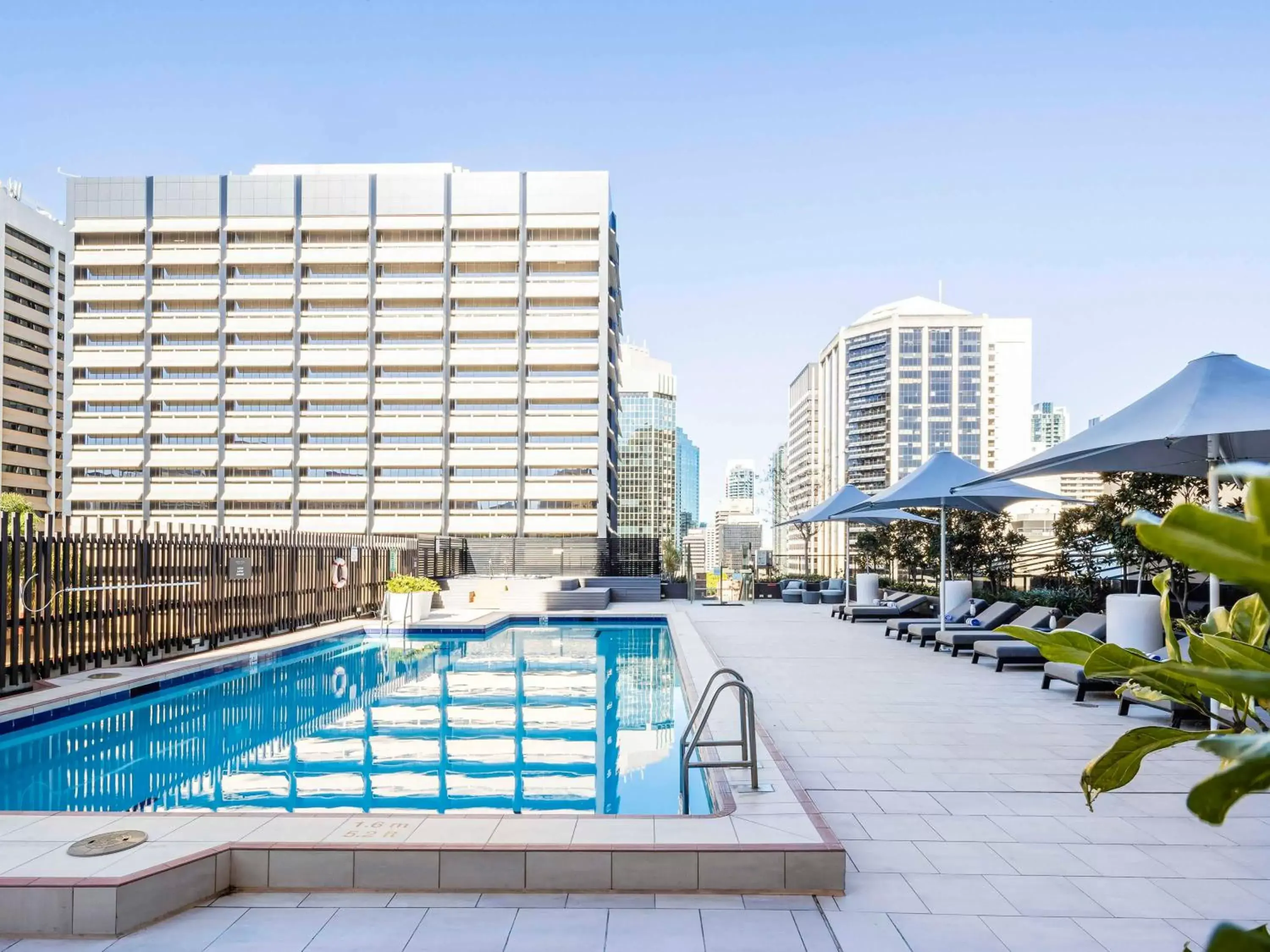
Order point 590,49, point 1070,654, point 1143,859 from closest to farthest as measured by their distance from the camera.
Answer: point 1070,654 < point 1143,859 < point 590,49

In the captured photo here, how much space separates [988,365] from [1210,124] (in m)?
92.2

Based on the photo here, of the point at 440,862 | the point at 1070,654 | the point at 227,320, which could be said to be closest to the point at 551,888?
the point at 440,862

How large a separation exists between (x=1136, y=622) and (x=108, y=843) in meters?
8.00

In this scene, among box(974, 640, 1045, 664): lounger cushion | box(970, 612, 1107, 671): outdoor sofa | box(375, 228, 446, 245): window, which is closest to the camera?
box(970, 612, 1107, 671): outdoor sofa

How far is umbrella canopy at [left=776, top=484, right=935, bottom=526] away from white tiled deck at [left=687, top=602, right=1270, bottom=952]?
853cm

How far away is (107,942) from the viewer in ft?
10.4

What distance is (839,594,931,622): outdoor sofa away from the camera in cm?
1532

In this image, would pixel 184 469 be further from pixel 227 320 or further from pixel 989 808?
pixel 989 808

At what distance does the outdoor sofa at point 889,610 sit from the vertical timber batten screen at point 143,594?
389 inches

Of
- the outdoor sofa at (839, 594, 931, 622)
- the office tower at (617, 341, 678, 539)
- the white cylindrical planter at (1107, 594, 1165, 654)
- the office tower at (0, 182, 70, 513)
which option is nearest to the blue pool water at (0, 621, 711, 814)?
the white cylindrical planter at (1107, 594, 1165, 654)

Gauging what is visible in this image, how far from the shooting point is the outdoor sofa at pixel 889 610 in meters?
15.3

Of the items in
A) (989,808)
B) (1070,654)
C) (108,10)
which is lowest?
(989,808)

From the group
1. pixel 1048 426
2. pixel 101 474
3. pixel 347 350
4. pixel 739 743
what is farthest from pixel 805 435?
pixel 739 743

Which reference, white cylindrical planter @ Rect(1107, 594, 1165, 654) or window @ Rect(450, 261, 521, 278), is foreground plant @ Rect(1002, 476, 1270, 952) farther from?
window @ Rect(450, 261, 521, 278)
